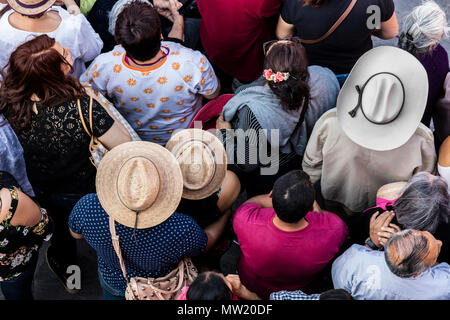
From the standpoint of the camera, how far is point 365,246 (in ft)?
7.69

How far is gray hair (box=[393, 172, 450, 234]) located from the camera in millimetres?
2152

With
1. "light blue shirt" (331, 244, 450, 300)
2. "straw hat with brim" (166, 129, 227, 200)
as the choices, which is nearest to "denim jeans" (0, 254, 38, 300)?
"straw hat with brim" (166, 129, 227, 200)

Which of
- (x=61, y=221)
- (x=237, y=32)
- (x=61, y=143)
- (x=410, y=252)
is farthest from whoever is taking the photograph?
(x=237, y=32)

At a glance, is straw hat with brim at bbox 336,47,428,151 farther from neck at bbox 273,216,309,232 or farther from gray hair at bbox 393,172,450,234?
neck at bbox 273,216,309,232

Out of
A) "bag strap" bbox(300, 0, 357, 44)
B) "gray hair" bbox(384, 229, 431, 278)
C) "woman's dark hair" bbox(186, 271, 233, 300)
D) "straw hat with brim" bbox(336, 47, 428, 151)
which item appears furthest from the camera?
"bag strap" bbox(300, 0, 357, 44)

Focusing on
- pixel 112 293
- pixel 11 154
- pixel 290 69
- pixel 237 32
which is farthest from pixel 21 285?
pixel 237 32

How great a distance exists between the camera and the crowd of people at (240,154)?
7.18 ft

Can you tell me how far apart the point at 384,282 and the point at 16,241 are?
1891mm

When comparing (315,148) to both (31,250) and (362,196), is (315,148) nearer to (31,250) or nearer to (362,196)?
(362,196)

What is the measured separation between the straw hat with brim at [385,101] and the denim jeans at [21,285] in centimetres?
200

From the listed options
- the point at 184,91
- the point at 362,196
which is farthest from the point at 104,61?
the point at 362,196

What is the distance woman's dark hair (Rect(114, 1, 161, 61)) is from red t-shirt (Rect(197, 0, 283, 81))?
645 millimetres

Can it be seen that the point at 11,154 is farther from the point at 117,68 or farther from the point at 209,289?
the point at 209,289

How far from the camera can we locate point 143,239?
2.21m
